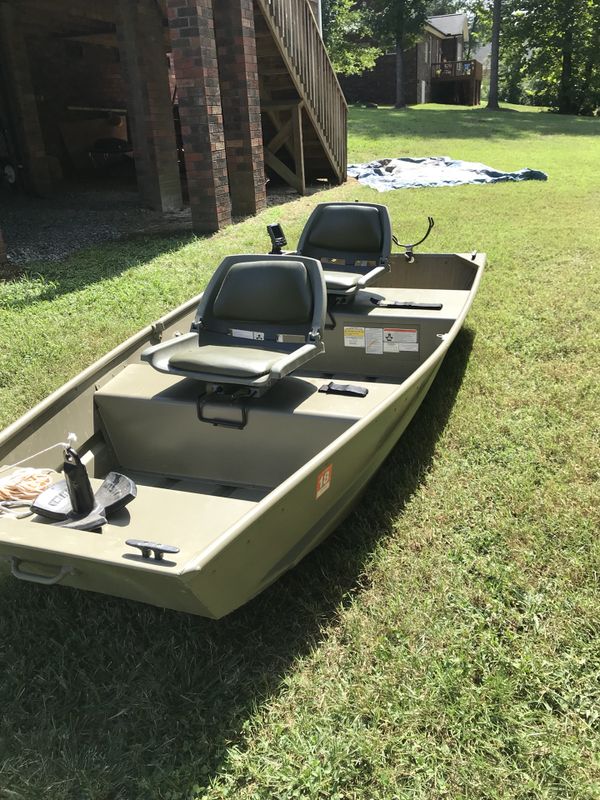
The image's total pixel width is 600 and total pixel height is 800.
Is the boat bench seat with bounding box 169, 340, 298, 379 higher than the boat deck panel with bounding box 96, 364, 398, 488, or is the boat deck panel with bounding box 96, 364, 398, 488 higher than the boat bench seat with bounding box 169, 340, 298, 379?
the boat bench seat with bounding box 169, 340, 298, 379

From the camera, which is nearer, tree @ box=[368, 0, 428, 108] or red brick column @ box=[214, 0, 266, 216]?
red brick column @ box=[214, 0, 266, 216]

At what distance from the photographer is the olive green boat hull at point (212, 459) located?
2.18 metres

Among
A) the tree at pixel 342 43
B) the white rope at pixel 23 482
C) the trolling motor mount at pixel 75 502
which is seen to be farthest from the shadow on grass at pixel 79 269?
the tree at pixel 342 43

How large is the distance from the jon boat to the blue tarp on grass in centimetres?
894

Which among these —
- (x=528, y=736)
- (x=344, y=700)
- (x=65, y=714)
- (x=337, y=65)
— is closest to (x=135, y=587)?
(x=65, y=714)

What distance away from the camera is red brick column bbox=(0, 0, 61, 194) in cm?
1151

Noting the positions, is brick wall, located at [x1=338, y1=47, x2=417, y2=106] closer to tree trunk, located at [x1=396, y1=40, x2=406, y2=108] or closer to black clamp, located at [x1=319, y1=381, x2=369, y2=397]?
tree trunk, located at [x1=396, y1=40, x2=406, y2=108]

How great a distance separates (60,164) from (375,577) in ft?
44.2

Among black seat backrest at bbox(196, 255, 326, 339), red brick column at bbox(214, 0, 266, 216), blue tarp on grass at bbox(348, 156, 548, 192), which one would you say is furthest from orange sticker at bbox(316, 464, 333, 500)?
blue tarp on grass at bbox(348, 156, 548, 192)

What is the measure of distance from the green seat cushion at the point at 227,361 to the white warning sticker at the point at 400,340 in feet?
3.86

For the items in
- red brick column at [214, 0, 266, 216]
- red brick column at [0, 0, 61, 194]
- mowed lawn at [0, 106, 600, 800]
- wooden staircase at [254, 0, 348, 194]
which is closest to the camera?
mowed lawn at [0, 106, 600, 800]

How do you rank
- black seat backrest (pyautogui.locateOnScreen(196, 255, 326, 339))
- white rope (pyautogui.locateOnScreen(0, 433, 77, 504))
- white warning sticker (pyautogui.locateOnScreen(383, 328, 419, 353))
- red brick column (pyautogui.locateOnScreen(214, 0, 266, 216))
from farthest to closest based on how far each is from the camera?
red brick column (pyautogui.locateOnScreen(214, 0, 266, 216))
white warning sticker (pyautogui.locateOnScreen(383, 328, 419, 353))
black seat backrest (pyautogui.locateOnScreen(196, 255, 326, 339))
white rope (pyautogui.locateOnScreen(0, 433, 77, 504))

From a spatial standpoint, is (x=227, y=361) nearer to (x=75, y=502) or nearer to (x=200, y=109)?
(x=75, y=502)

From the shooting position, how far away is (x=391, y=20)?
3212 centimetres
